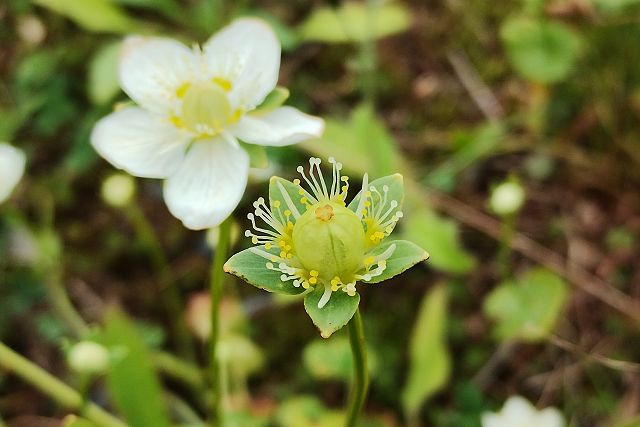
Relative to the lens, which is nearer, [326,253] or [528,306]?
[326,253]

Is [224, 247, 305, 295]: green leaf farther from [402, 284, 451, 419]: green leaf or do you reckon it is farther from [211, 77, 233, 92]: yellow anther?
[402, 284, 451, 419]: green leaf

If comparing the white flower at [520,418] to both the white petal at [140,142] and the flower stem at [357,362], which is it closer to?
the flower stem at [357,362]

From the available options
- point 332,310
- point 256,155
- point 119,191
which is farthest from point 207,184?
point 119,191

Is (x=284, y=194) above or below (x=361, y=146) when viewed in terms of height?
above

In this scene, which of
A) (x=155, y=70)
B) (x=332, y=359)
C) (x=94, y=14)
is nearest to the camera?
(x=155, y=70)

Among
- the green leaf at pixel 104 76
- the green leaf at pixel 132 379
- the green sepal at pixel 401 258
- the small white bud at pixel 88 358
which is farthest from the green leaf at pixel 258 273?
the green leaf at pixel 104 76

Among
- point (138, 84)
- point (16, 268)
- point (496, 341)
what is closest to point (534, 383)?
point (496, 341)

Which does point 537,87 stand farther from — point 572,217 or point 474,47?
point 572,217

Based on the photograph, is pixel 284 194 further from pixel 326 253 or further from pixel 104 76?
pixel 104 76
